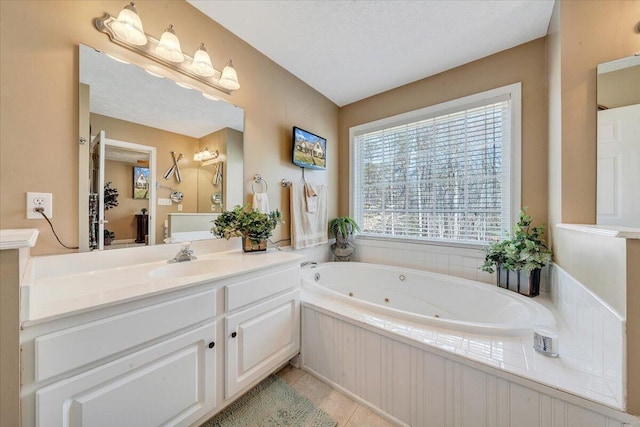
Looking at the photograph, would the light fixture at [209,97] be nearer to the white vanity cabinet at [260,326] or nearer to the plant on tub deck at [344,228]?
the white vanity cabinet at [260,326]

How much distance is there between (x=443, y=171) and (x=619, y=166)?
1089mm

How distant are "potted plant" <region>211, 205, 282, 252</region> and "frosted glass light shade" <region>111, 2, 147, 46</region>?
1.09 m

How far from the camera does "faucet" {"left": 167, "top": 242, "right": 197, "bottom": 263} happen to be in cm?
138

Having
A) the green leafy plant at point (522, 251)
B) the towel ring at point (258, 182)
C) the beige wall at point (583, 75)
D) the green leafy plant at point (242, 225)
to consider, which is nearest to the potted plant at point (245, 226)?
the green leafy plant at point (242, 225)

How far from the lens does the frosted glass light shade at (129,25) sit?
3.86ft

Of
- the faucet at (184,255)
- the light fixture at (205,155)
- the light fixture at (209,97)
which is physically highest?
the light fixture at (209,97)

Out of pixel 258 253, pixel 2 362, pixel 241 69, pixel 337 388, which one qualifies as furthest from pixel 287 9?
pixel 337 388

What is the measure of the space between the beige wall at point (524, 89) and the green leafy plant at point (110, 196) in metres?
2.55

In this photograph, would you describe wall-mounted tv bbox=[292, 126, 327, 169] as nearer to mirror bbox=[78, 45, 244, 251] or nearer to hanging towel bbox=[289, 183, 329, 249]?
hanging towel bbox=[289, 183, 329, 249]

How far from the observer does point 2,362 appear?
604 millimetres

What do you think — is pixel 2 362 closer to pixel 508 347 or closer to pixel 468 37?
pixel 508 347

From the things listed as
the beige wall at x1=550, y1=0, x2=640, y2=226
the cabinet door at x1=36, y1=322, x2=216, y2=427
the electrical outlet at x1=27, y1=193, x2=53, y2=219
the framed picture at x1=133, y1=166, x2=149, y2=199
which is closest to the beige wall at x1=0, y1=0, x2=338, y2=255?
the electrical outlet at x1=27, y1=193, x2=53, y2=219

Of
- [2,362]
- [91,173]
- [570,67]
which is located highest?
[570,67]

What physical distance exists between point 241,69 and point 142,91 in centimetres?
77
